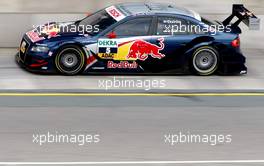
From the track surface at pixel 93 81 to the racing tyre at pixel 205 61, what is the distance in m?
0.18

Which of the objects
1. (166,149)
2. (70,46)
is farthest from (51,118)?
(70,46)

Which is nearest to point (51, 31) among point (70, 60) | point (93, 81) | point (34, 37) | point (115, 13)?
point (34, 37)

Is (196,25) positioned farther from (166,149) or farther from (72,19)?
(166,149)

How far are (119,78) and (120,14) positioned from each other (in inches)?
53.7

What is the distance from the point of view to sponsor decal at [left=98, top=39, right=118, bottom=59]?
13023 millimetres

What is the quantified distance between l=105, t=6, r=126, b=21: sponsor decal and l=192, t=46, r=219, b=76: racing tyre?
1.69 metres

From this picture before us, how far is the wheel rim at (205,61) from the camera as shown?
13.5 m

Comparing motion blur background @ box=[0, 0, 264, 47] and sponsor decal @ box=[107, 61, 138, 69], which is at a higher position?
motion blur background @ box=[0, 0, 264, 47]

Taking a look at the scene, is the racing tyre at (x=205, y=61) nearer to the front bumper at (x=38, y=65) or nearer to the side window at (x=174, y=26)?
the side window at (x=174, y=26)

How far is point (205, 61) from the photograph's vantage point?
44.4 feet

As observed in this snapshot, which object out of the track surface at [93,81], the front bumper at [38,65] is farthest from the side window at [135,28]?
the front bumper at [38,65]

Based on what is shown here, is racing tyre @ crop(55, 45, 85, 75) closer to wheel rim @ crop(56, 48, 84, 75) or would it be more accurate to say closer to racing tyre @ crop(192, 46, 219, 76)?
wheel rim @ crop(56, 48, 84, 75)

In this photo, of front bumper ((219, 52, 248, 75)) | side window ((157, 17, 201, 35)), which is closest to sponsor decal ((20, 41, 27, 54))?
side window ((157, 17, 201, 35))

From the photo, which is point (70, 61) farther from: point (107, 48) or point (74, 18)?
point (74, 18)
